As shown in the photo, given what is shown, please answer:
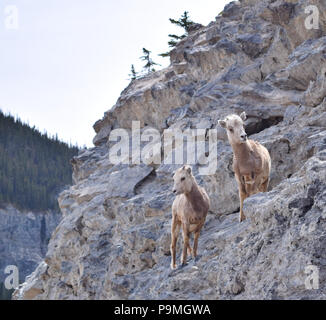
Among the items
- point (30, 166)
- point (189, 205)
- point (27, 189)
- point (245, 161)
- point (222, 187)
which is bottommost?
point (189, 205)

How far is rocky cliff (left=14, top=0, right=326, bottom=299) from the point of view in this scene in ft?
30.9

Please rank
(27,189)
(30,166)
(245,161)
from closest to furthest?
(245,161) < (27,189) < (30,166)

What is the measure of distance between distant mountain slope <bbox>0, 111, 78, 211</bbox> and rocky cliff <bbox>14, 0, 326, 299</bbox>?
9703 cm

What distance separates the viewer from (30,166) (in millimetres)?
142000

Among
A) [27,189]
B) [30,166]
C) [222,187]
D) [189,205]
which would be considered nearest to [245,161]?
[189,205]

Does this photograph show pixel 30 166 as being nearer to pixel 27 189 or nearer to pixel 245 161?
pixel 27 189

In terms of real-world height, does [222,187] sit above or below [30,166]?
below

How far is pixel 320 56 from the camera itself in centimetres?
1922

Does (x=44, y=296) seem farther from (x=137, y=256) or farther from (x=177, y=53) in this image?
(x=177, y=53)

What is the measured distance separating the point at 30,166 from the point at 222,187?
131 metres

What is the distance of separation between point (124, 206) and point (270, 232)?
40.5 ft

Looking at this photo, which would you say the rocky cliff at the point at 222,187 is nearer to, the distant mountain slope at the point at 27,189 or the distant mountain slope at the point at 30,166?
the distant mountain slope at the point at 27,189

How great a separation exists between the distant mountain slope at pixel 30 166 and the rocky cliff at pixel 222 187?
9703 centimetres

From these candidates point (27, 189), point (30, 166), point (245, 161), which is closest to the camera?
point (245, 161)
